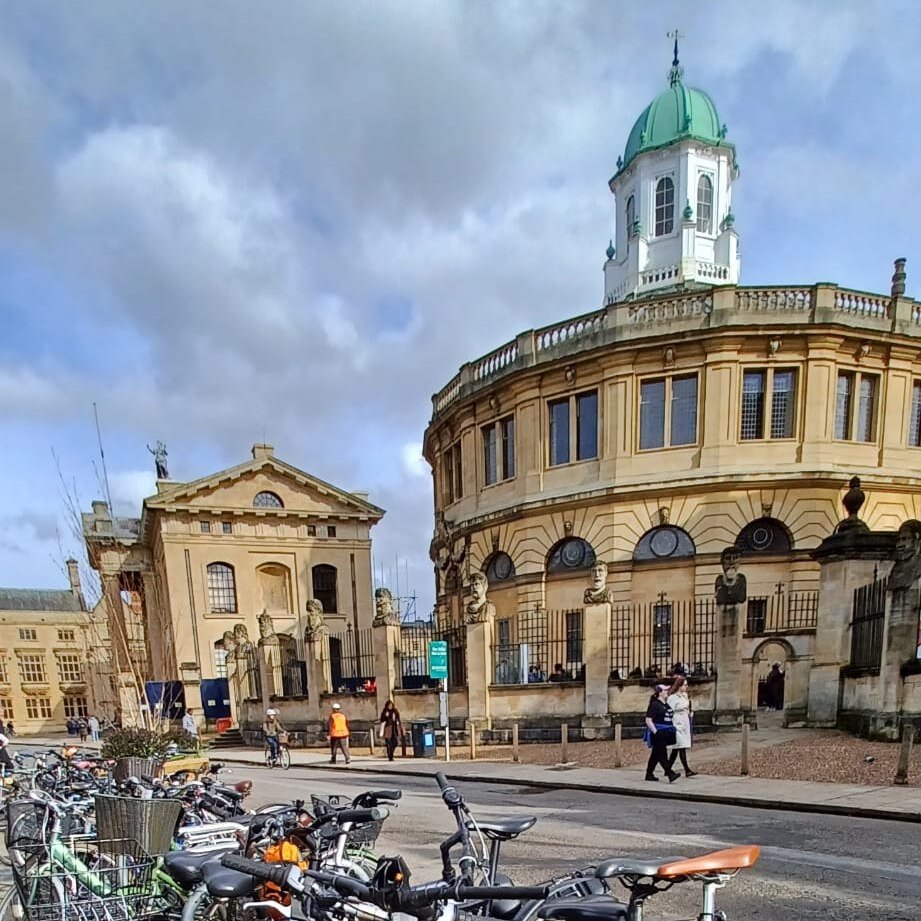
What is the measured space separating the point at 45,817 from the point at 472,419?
77.8 ft

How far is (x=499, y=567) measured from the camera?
26016 mm

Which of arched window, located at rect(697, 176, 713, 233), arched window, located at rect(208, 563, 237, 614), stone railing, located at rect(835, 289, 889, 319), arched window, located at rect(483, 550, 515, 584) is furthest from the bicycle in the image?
arched window, located at rect(697, 176, 713, 233)

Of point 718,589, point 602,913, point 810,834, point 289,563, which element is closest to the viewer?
point 602,913

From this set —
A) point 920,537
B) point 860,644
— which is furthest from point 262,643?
point 920,537

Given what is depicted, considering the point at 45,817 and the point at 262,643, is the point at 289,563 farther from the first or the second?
the point at 45,817

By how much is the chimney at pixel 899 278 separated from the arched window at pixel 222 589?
31.8 metres

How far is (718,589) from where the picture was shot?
600 inches

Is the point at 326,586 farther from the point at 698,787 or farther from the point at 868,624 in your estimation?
the point at 698,787

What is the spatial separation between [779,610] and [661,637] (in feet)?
12.4

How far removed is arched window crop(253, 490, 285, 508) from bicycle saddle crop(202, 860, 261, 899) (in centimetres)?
3443

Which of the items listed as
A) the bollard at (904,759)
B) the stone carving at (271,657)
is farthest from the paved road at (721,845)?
the stone carving at (271,657)

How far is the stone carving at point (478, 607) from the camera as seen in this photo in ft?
56.0

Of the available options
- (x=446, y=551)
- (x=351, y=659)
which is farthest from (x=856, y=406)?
(x=351, y=659)

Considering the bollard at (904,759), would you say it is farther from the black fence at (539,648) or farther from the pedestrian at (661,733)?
the black fence at (539,648)
